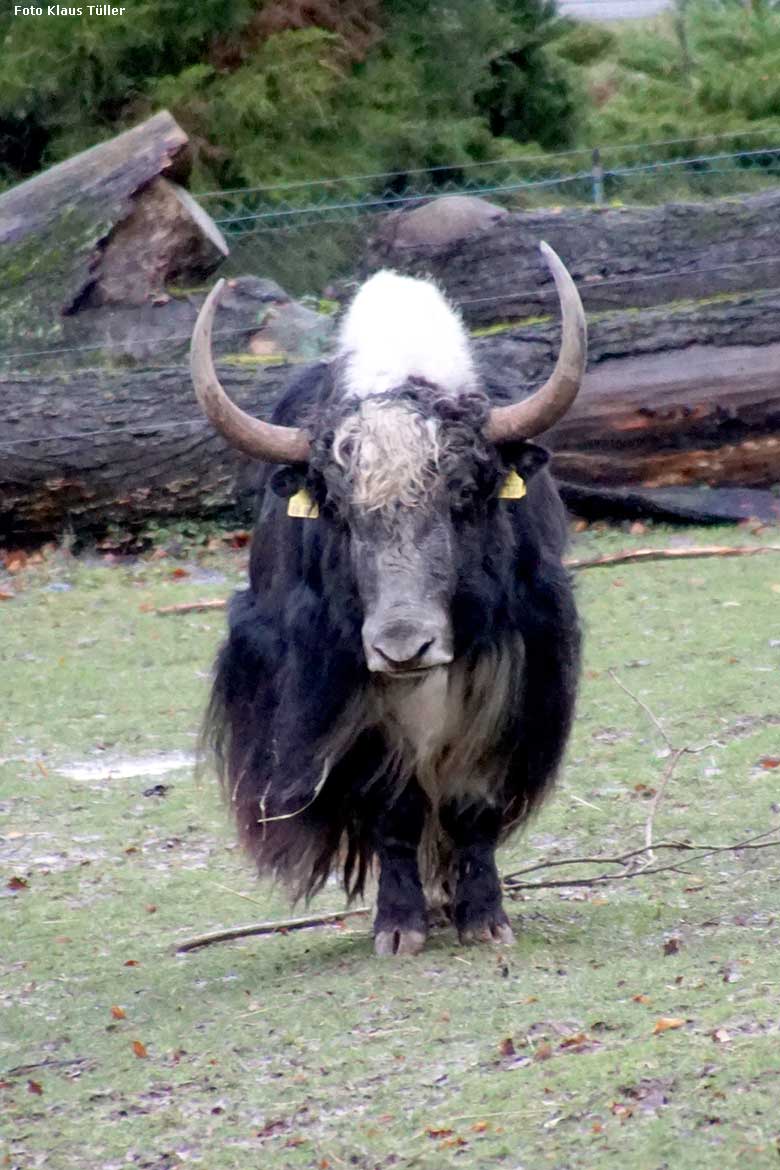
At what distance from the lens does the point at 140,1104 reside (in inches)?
160

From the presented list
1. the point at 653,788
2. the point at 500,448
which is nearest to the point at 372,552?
the point at 500,448

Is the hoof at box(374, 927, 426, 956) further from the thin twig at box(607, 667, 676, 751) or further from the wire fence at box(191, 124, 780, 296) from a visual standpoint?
the wire fence at box(191, 124, 780, 296)

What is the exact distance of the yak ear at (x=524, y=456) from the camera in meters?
5.00

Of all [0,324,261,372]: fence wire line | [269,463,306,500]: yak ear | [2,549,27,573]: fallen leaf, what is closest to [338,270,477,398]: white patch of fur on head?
[269,463,306,500]: yak ear

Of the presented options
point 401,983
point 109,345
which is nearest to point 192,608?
point 109,345

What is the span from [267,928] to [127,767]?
94.3 inches

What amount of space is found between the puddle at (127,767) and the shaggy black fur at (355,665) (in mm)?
2089

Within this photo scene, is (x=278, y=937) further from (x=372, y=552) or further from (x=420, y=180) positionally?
(x=420, y=180)

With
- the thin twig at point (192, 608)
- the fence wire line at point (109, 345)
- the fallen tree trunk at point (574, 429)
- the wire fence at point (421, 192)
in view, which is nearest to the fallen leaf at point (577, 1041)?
the thin twig at point (192, 608)

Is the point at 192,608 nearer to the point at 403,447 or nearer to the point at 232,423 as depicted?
the point at 232,423

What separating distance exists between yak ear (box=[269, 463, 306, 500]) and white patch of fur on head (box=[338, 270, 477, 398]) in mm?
244

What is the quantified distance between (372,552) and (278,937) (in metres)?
1.37

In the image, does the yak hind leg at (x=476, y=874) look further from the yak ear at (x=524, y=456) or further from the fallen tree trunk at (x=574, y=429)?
the fallen tree trunk at (x=574, y=429)

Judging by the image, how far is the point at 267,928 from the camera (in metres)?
5.45
